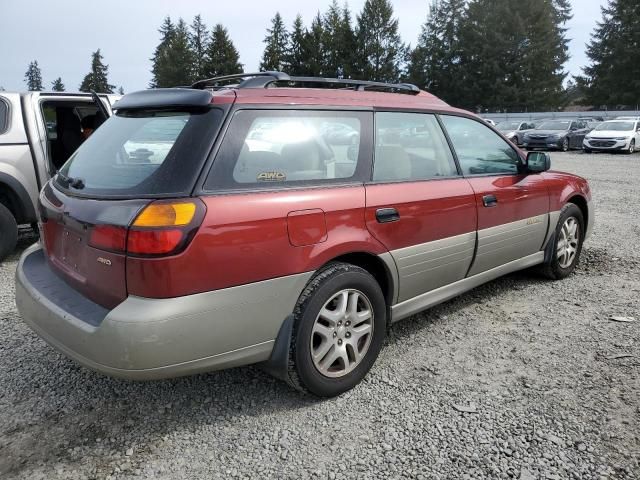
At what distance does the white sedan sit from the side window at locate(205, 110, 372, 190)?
22227mm

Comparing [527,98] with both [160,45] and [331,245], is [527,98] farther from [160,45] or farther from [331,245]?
[160,45]

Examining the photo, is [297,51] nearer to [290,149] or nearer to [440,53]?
[440,53]

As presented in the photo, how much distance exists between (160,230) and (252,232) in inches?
16.4

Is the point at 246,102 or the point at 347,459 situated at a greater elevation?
the point at 246,102

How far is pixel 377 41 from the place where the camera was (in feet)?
246

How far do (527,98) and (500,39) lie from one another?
25.8ft

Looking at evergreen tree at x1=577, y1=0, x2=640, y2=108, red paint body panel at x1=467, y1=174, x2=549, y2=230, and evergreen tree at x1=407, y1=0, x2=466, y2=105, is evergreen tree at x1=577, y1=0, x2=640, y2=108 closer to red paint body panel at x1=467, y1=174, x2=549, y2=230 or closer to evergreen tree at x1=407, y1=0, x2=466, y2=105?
evergreen tree at x1=407, y1=0, x2=466, y2=105

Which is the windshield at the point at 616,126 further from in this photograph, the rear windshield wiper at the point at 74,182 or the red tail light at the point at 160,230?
the red tail light at the point at 160,230

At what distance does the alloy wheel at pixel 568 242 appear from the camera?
479cm

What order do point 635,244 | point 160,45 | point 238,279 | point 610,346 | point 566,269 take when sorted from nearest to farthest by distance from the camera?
point 238,279 → point 610,346 → point 566,269 → point 635,244 → point 160,45

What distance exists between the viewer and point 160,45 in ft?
336

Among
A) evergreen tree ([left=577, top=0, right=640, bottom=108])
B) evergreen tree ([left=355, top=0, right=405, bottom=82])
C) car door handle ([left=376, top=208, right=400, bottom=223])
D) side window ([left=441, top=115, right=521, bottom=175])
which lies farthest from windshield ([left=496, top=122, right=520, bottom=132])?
evergreen tree ([left=355, top=0, right=405, bottom=82])

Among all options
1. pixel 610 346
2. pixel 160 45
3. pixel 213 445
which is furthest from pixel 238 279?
pixel 160 45

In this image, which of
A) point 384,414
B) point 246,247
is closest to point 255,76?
point 246,247
